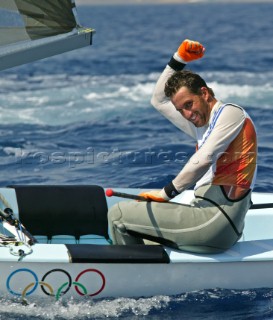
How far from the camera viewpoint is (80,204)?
5859 millimetres

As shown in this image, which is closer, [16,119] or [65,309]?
[65,309]

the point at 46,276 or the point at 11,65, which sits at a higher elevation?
the point at 11,65

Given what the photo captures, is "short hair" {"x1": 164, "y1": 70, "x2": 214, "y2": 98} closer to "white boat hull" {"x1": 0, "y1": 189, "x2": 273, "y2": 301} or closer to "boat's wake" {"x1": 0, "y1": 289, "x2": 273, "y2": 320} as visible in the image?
"white boat hull" {"x1": 0, "y1": 189, "x2": 273, "y2": 301}

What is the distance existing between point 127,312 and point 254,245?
893 millimetres

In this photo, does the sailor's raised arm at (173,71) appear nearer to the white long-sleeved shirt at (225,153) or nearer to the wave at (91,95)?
the white long-sleeved shirt at (225,153)

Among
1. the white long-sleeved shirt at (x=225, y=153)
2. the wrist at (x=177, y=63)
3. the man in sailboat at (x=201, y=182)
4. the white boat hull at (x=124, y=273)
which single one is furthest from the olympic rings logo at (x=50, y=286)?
the wrist at (x=177, y=63)

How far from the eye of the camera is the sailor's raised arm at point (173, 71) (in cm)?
503

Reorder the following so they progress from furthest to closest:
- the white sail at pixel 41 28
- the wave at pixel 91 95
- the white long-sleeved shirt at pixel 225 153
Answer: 1. the wave at pixel 91 95
2. the white sail at pixel 41 28
3. the white long-sleeved shirt at pixel 225 153

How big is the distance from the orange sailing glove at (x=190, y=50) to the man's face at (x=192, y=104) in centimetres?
37

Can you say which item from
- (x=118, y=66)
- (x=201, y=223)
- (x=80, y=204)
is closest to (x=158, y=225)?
(x=201, y=223)

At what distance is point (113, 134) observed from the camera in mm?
10992

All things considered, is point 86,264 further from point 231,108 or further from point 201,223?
point 231,108

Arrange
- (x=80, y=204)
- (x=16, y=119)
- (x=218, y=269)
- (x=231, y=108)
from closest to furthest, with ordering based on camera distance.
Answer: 1. (x=231, y=108)
2. (x=218, y=269)
3. (x=80, y=204)
4. (x=16, y=119)

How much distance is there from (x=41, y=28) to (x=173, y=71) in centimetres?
96
